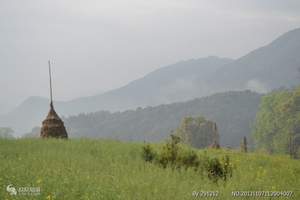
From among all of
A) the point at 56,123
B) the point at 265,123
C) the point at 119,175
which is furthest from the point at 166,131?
the point at 119,175

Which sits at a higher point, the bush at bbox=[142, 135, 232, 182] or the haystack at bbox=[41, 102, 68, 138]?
the haystack at bbox=[41, 102, 68, 138]

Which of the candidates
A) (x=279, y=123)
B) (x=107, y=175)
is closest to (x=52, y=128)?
(x=107, y=175)

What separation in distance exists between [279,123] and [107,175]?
6138 centimetres

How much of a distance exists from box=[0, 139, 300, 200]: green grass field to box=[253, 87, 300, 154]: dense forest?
48.8 m

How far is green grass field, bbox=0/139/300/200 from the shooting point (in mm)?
10820

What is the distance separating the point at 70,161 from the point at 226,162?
4412 millimetres

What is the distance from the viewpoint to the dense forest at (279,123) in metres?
67.8

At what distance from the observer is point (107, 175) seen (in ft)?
42.2

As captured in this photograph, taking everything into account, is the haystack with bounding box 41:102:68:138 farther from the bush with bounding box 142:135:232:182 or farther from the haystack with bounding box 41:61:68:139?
the bush with bounding box 142:135:232:182

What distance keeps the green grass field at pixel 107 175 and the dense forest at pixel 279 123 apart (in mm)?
48840

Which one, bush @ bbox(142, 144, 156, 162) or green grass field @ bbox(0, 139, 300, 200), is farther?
bush @ bbox(142, 144, 156, 162)

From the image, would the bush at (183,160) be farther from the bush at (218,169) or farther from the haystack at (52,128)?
the haystack at (52,128)

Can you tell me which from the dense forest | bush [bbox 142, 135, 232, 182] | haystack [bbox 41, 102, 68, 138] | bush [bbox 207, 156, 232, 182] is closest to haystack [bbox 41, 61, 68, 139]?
haystack [bbox 41, 102, 68, 138]

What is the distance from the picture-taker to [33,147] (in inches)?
728
